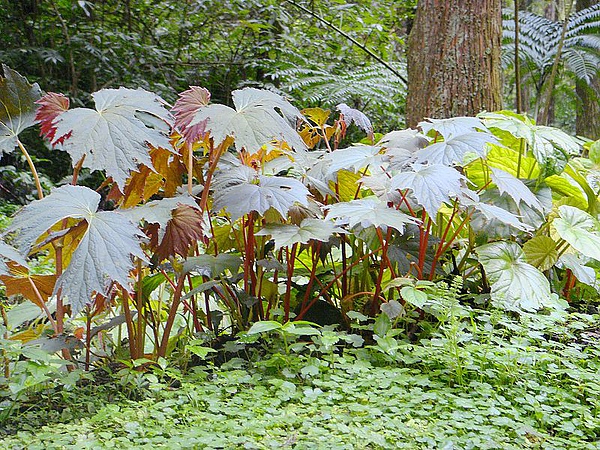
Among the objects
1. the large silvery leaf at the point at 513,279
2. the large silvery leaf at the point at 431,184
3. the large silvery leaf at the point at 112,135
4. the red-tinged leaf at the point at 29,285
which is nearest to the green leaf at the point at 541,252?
the large silvery leaf at the point at 513,279

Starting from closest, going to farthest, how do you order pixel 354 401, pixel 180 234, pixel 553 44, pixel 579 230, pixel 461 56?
pixel 354 401, pixel 180 234, pixel 579 230, pixel 461 56, pixel 553 44

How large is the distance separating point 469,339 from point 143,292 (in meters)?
0.95

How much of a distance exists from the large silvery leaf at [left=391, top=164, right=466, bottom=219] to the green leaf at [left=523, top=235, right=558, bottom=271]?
0.64 m

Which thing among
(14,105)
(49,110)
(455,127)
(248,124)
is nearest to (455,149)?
(455,127)

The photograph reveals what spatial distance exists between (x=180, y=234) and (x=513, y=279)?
1047mm

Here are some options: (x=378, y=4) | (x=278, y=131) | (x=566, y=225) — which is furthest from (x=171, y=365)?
(x=378, y=4)

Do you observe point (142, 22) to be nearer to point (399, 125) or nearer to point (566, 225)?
point (399, 125)

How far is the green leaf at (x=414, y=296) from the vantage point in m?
1.57

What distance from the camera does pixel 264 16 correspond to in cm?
633

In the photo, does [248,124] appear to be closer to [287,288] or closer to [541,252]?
[287,288]

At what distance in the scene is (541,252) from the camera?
209 centimetres

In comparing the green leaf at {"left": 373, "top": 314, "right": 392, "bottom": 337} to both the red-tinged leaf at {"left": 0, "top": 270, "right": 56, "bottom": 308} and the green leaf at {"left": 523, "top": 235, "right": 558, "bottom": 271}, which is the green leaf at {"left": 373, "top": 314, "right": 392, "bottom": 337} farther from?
the red-tinged leaf at {"left": 0, "top": 270, "right": 56, "bottom": 308}

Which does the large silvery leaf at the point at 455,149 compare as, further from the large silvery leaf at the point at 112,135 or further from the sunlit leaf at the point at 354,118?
the large silvery leaf at the point at 112,135

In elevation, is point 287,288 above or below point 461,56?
below
